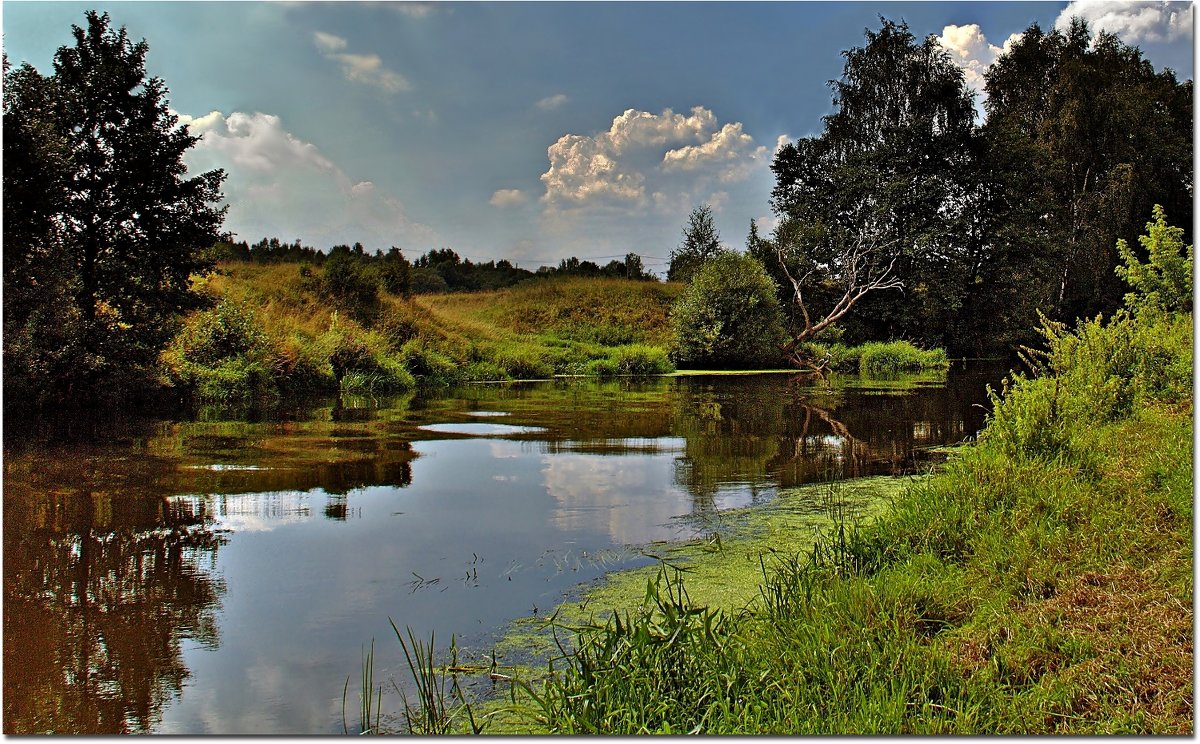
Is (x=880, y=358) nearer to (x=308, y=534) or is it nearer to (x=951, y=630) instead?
(x=308, y=534)

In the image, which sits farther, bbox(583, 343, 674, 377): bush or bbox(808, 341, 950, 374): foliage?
bbox(808, 341, 950, 374): foliage

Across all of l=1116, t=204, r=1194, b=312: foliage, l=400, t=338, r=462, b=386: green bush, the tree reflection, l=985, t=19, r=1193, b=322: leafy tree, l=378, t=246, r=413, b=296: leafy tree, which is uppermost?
l=985, t=19, r=1193, b=322: leafy tree

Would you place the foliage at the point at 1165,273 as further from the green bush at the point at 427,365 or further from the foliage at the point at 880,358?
the foliage at the point at 880,358

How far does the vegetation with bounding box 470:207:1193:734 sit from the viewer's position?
2828 mm

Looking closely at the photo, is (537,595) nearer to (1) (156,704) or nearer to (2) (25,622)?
(1) (156,704)

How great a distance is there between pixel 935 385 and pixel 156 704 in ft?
71.8

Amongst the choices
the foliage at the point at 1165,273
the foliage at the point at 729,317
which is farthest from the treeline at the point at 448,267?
the foliage at the point at 1165,273

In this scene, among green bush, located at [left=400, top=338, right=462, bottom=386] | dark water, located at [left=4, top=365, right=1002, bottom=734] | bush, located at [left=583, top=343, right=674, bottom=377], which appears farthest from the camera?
bush, located at [left=583, top=343, right=674, bottom=377]

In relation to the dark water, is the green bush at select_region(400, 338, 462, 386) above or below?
above

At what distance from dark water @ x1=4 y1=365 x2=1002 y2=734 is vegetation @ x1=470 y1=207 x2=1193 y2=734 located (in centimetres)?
105

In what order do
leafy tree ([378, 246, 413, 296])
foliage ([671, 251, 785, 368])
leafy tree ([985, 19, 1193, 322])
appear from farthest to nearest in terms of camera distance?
leafy tree ([378, 246, 413, 296]) < foliage ([671, 251, 785, 368]) < leafy tree ([985, 19, 1193, 322])

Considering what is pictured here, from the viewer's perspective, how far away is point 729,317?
27.8m

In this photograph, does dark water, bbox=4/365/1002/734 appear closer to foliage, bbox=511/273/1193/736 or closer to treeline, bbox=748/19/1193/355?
foliage, bbox=511/273/1193/736

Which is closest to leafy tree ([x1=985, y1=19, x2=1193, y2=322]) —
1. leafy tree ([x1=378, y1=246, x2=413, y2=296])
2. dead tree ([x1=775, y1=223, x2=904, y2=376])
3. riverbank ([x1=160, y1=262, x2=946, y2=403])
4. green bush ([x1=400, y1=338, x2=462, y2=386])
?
dead tree ([x1=775, y1=223, x2=904, y2=376])
